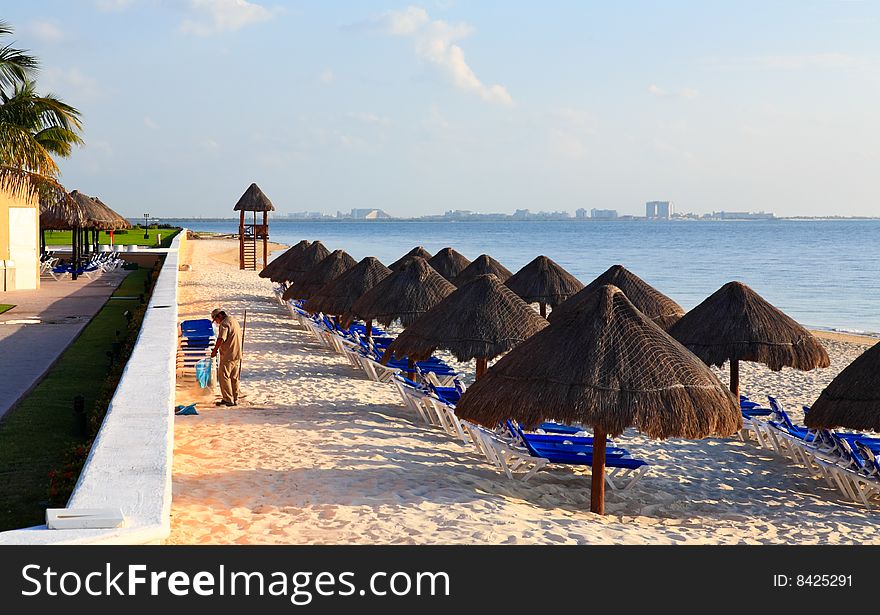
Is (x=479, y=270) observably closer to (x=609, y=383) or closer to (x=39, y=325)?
(x=39, y=325)

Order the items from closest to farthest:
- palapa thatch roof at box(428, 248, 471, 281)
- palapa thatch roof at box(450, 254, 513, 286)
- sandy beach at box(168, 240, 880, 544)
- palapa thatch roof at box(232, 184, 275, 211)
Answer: sandy beach at box(168, 240, 880, 544) < palapa thatch roof at box(450, 254, 513, 286) < palapa thatch roof at box(428, 248, 471, 281) < palapa thatch roof at box(232, 184, 275, 211)

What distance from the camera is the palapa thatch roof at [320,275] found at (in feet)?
62.5

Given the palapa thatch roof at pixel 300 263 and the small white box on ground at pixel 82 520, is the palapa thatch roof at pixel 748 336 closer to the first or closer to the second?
the small white box on ground at pixel 82 520

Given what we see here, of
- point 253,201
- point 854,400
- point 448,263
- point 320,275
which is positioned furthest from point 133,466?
point 253,201

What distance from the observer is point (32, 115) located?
1923 cm

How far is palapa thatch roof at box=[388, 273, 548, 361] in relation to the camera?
34.1 ft

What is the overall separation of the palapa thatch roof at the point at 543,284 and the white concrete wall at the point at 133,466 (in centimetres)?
850

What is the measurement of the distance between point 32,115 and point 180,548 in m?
16.8

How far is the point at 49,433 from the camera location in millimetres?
9531

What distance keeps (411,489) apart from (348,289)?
8.49 m

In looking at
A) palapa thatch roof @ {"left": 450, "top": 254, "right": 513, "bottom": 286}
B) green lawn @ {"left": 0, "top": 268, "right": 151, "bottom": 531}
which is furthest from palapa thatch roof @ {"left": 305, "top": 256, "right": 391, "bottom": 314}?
green lawn @ {"left": 0, "top": 268, "right": 151, "bottom": 531}

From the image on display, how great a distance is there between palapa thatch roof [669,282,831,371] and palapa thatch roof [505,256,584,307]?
475 cm

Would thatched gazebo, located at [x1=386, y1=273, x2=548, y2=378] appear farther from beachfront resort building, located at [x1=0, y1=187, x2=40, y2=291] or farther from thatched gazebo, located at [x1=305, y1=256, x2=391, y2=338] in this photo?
beachfront resort building, located at [x1=0, y1=187, x2=40, y2=291]

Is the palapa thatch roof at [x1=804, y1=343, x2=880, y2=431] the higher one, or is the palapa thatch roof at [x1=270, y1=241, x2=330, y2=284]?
the palapa thatch roof at [x1=270, y1=241, x2=330, y2=284]
